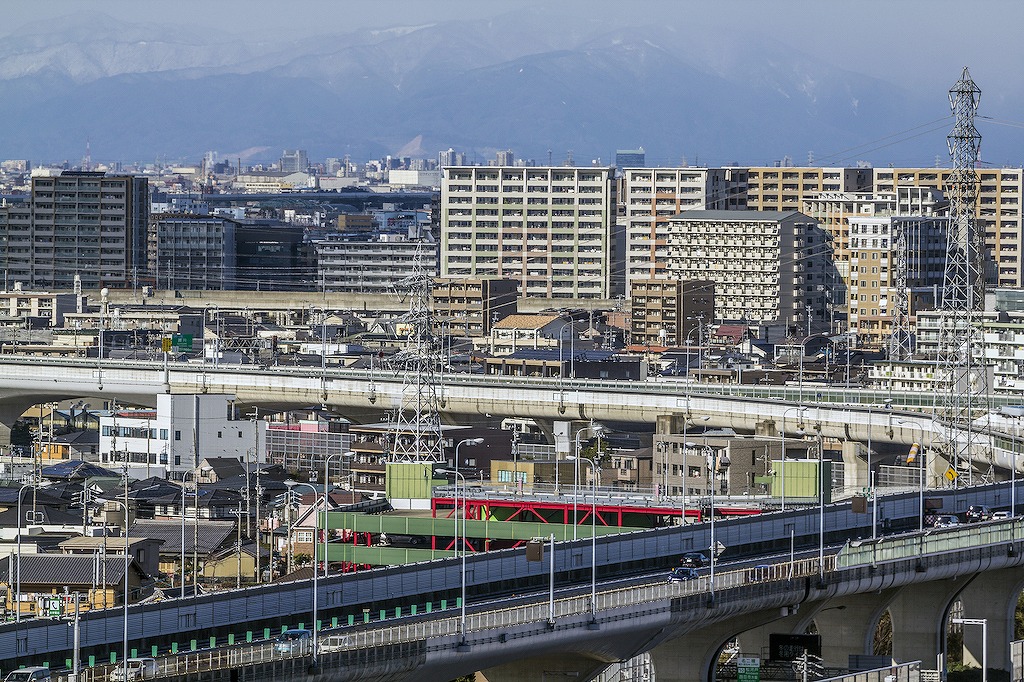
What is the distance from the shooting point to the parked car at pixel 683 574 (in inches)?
1175

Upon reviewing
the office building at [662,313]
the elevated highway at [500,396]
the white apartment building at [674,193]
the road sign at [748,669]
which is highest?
the white apartment building at [674,193]

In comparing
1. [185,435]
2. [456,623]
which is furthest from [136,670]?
[185,435]

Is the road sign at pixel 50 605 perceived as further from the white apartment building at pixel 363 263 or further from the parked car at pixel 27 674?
the white apartment building at pixel 363 263

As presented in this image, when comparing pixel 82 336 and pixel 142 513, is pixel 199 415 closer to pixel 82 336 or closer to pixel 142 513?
pixel 142 513

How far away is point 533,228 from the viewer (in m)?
134

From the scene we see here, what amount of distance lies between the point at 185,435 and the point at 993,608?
101 ft

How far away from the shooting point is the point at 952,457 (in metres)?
50.9

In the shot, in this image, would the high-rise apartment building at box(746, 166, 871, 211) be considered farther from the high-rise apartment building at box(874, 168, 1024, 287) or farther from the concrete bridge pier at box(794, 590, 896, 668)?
the concrete bridge pier at box(794, 590, 896, 668)

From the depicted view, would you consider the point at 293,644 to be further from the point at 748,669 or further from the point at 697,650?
the point at 748,669

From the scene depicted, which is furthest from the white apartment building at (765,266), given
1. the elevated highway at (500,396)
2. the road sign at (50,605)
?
the road sign at (50,605)

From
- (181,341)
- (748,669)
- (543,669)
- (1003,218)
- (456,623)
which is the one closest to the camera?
(456,623)

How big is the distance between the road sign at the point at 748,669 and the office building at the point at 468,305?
81.3 metres

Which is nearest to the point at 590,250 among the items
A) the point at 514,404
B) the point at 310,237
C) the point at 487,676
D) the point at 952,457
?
the point at 310,237

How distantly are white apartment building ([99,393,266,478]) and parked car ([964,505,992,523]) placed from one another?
24513 mm
